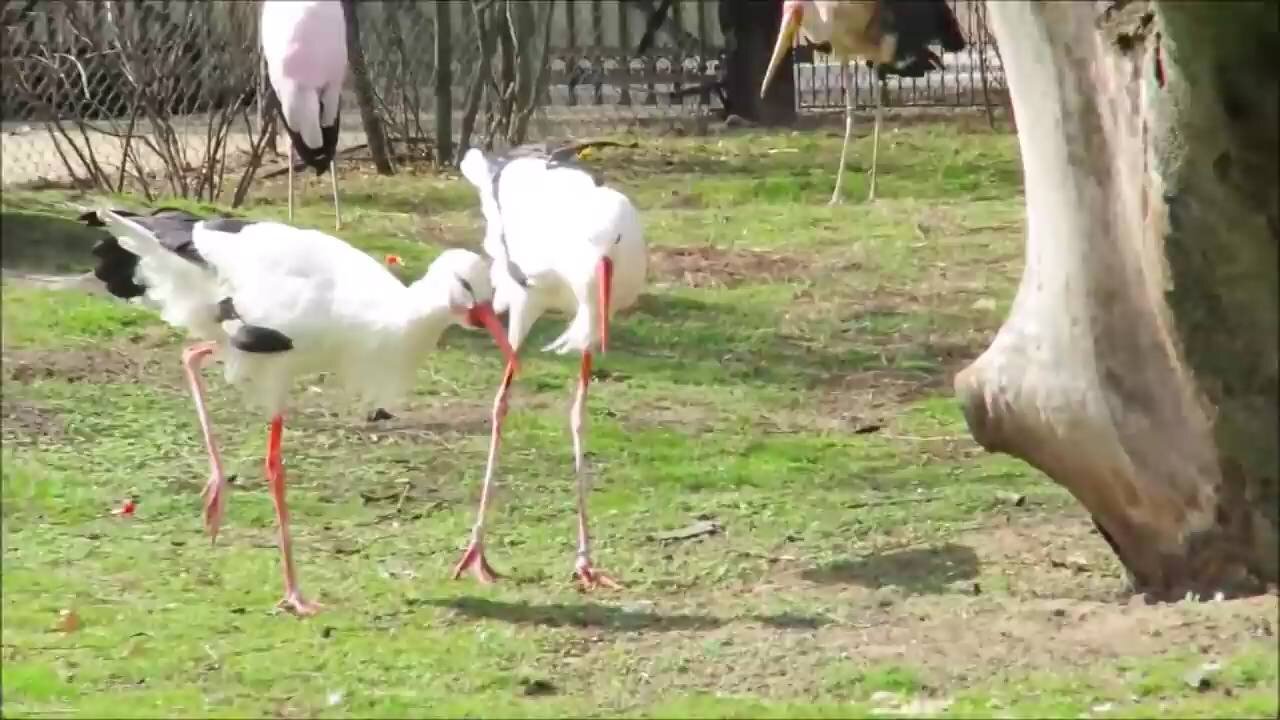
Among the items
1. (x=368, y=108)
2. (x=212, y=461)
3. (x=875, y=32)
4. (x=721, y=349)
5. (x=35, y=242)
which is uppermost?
(x=875, y=32)

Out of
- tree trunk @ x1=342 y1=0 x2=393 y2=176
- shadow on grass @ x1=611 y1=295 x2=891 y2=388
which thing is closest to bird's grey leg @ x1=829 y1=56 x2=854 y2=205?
tree trunk @ x1=342 y1=0 x2=393 y2=176

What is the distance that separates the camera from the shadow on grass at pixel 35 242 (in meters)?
2.76

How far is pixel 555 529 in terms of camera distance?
254 inches

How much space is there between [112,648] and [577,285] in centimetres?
177

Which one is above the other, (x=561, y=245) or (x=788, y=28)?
(x=788, y=28)

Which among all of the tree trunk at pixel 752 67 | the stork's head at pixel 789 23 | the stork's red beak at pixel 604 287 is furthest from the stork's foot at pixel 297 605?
the tree trunk at pixel 752 67

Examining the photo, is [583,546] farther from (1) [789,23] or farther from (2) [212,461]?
(1) [789,23]

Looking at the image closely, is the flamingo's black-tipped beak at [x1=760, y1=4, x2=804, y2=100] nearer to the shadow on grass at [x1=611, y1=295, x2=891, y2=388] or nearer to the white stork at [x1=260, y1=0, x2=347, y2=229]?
the white stork at [x1=260, y1=0, x2=347, y2=229]

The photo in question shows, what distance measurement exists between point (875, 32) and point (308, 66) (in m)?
4.40

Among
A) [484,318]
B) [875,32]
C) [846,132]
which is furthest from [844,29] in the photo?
[484,318]

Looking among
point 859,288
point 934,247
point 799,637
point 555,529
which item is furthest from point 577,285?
point 934,247

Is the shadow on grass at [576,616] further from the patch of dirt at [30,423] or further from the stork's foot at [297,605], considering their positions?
the patch of dirt at [30,423]

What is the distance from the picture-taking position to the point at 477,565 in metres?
5.84

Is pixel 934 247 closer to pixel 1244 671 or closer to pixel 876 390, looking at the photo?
pixel 876 390
